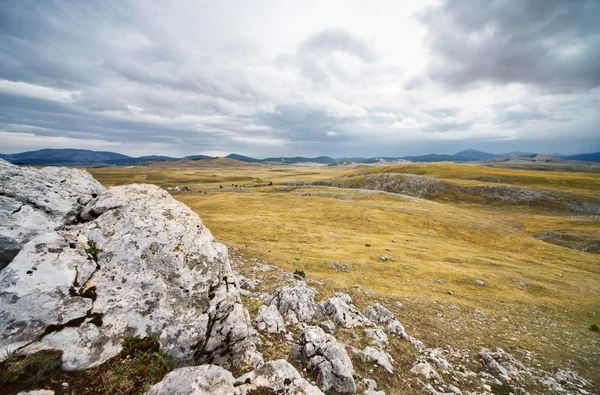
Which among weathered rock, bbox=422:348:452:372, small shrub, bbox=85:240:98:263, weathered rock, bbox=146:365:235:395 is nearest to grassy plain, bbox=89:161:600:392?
weathered rock, bbox=422:348:452:372

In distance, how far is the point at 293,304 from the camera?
1731cm

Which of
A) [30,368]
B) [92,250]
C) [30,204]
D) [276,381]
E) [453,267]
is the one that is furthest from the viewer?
[453,267]

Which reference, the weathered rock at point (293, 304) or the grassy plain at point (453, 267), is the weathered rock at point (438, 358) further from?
the weathered rock at point (293, 304)

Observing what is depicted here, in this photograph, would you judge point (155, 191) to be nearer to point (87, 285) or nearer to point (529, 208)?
point (87, 285)

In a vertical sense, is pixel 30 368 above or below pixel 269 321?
above

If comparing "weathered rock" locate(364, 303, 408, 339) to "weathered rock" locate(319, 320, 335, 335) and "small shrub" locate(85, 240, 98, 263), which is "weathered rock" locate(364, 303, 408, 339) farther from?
"small shrub" locate(85, 240, 98, 263)

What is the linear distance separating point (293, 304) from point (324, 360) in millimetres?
5997

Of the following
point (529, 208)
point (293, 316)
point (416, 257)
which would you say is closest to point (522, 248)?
point (416, 257)

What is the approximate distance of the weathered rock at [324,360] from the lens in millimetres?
10859

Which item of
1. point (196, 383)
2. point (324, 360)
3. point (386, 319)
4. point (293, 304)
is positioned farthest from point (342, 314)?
point (196, 383)

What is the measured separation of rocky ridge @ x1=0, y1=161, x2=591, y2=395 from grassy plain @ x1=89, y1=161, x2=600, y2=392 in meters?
6.49

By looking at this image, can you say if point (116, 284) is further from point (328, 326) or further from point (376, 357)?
point (376, 357)

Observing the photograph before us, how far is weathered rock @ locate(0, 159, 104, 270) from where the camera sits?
925 cm

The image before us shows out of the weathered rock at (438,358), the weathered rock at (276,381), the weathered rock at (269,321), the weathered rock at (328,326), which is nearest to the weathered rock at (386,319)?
the weathered rock at (438,358)
